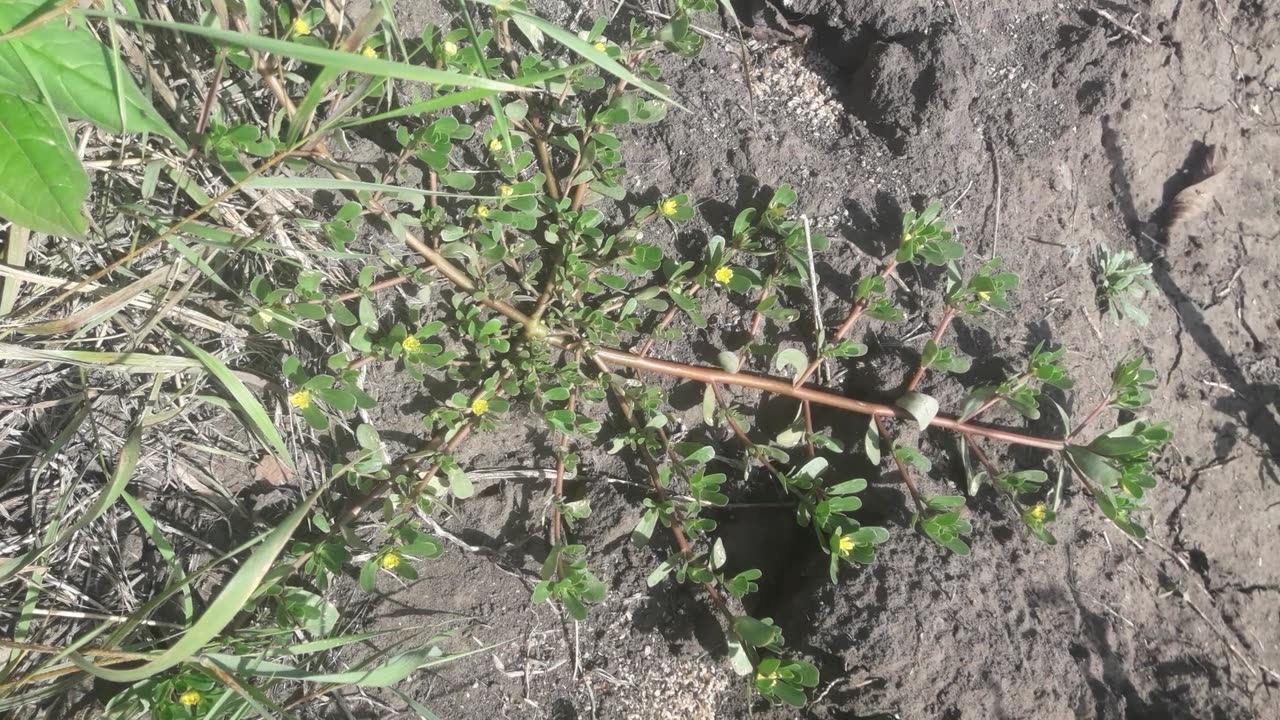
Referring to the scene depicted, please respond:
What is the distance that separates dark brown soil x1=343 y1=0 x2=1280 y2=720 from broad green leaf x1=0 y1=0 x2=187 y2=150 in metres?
1.07

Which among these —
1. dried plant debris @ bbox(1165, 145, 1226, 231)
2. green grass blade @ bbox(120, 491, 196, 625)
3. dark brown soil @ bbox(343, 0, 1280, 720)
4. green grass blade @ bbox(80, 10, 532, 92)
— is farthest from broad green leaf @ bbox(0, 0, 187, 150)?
dried plant debris @ bbox(1165, 145, 1226, 231)

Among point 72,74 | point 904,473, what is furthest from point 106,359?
point 904,473

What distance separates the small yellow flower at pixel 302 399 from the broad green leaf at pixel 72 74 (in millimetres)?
715

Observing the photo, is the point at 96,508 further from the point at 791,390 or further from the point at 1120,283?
the point at 1120,283

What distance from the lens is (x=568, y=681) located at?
94.9 inches

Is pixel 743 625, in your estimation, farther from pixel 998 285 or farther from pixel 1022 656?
pixel 998 285

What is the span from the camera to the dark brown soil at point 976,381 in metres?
2.40

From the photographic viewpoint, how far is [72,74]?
1746 mm

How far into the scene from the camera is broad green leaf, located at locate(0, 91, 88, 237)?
5.38ft

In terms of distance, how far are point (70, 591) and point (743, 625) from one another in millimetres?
1843

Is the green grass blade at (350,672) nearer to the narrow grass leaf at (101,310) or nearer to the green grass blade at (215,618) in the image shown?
the green grass blade at (215,618)

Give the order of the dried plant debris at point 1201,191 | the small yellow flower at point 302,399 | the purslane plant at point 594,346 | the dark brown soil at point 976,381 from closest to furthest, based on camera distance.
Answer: the small yellow flower at point 302,399, the purslane plant at point 594,346, the dark brown soil at point 976,381, the dried plant debris at point 1201,191

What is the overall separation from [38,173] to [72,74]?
0.85 feet

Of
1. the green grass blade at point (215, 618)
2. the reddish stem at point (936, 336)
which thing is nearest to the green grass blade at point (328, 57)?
the green grass blade at point (215, 618)
